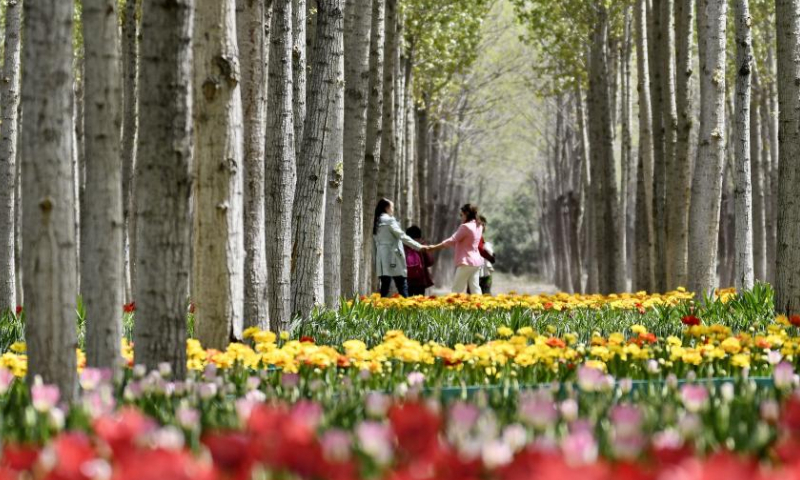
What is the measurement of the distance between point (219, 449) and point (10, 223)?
10.0 metres

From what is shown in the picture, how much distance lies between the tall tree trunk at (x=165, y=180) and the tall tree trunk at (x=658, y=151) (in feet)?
A: 35.6

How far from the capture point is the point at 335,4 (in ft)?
30.3

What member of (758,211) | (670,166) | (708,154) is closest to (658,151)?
(670,166)

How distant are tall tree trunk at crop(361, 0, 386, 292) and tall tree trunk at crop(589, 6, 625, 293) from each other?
16.6ft

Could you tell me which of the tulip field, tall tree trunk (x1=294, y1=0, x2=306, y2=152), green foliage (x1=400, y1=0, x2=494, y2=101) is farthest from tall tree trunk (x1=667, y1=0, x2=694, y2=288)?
green foliage (x1=400, y1=0, x2=494, y2=101)

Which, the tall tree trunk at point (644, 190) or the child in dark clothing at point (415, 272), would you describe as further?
the child in dark clothing at point (415, 272)

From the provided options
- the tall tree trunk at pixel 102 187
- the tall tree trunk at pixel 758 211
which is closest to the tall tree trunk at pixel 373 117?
the tall tree trunk at pixel 102 187

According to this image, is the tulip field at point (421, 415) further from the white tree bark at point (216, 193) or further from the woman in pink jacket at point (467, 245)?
the woman in pink jacket at point (467, 245)

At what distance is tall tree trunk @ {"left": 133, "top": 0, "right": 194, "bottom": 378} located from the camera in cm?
466

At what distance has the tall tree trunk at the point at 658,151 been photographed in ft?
48.7

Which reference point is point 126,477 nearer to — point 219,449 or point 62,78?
point 219,449

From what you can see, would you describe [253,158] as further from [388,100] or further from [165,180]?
[388,100]

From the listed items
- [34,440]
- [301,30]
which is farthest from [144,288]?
[301,30]

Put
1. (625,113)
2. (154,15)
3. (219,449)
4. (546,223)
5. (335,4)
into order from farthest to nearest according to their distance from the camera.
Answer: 1. (546,223)
2. (625,113)
3. (335,4)
4. (154,15)
5. (219,449)
